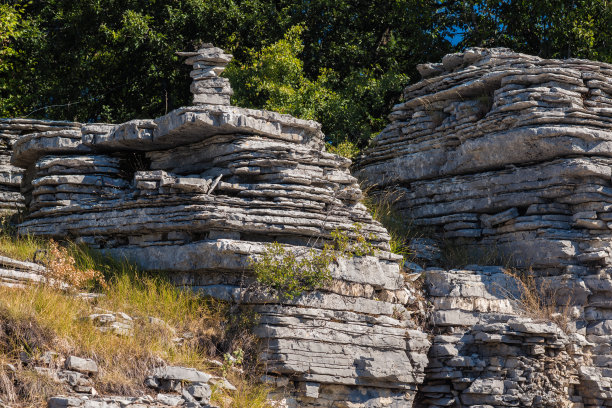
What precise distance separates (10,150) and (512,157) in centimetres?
918

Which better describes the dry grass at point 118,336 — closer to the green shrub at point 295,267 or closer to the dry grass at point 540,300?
the green shrub at point 295,267

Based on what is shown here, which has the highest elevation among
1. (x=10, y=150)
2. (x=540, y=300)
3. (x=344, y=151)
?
(x=344, y=151)

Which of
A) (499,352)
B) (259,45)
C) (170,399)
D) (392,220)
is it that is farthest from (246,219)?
(259,45)

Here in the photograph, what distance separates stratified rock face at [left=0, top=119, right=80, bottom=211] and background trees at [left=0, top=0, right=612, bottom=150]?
3190 millimetres

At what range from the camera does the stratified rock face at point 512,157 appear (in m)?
12.1

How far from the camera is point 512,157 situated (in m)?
12.8

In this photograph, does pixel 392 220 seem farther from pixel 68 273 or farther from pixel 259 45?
pixel 259 45

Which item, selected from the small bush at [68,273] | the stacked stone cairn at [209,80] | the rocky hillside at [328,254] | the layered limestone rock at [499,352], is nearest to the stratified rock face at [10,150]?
the rocky hillside at [328,254]

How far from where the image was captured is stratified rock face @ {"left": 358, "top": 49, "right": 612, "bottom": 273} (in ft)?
39.7

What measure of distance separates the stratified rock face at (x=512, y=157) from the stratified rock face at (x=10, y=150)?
6110mm

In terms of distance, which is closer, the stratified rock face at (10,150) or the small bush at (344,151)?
the stratified rock face at (10,150)

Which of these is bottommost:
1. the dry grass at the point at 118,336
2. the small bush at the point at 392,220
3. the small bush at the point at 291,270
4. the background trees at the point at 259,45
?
the dry grass at the point at 118,336

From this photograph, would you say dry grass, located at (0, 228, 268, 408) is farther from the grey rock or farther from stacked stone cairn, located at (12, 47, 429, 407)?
stacked stone cairn, located at (12, 47, 429, 407)

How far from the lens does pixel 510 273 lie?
1197cm
